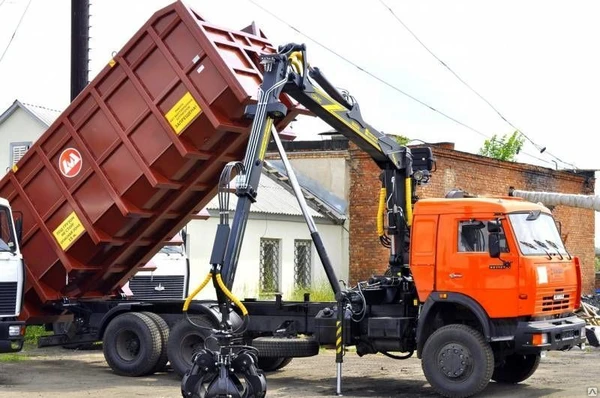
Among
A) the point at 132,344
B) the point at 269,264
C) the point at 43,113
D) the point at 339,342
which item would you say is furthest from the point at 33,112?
the point at 339,342

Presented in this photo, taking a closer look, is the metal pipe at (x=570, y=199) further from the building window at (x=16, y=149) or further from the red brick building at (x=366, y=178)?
the building window at (x=16, y=149)

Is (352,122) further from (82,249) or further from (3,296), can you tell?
(3,296)

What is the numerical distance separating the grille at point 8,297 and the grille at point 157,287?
13.0ft

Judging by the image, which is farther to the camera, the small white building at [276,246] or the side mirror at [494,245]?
the small white building at [276,246]

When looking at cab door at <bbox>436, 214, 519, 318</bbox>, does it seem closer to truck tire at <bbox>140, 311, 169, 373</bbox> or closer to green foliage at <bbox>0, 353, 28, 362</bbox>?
truck tire at <bbox>140, 311, 169, 373</bbox>

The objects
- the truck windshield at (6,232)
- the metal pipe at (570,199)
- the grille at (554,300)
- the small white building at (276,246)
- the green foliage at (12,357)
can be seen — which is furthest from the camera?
the small white building at (276,246)

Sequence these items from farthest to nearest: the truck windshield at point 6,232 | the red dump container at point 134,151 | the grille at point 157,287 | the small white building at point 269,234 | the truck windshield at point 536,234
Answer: the small white building at point 269,234
the grille at point 157,287
the truck windshield at point 6,232
the red dump container at point 134,151
the truck windshield at point 536,234

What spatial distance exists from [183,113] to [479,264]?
4552 millimetres

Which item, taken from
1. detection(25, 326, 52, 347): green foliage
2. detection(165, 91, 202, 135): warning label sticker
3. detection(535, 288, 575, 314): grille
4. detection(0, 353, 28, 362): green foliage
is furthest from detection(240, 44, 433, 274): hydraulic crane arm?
detection(25, 326, 52, 347): green foliage

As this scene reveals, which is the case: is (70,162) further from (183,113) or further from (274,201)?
(274,201)

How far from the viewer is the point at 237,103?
1409 cm

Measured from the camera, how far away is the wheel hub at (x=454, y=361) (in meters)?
12.9

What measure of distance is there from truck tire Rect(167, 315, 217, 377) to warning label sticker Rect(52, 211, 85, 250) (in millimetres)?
2090

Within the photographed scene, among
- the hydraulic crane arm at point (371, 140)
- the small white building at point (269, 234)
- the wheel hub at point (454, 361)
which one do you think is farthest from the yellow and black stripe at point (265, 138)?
the small white building at point (269, 234)
